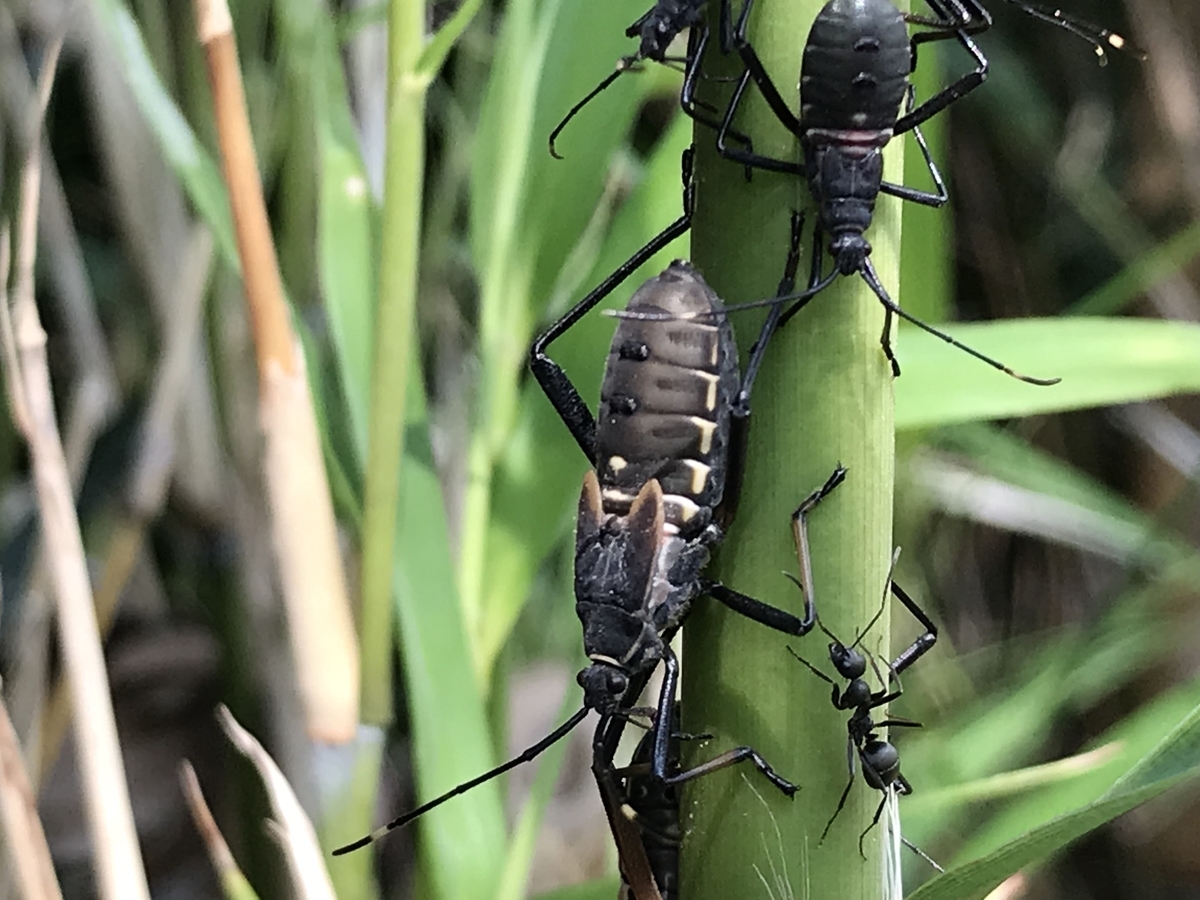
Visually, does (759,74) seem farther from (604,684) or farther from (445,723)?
(445,723)

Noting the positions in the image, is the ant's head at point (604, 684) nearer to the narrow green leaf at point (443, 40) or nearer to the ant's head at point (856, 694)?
the ant's head at point (856, 694)

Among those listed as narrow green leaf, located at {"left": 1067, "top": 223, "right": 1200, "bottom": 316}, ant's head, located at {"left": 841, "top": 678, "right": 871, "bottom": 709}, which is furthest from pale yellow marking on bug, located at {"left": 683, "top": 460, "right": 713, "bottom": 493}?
narrow green leaf, located at {"left": 1067, "top": 223, "right": 1200, "bottom": 316}

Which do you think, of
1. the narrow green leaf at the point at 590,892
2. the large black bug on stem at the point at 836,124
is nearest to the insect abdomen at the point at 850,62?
the large black bug on stem at the point at 836,124

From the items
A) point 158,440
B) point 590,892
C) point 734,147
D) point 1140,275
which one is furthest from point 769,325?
point 158,440

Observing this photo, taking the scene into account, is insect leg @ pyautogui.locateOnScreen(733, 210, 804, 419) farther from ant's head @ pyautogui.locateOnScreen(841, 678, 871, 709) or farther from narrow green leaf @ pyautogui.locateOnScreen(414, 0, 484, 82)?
narrow green leaf @ pyautogui.locateOnScreen(414, 0, 484, 82)

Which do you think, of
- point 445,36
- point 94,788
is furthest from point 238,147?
point 94,788
